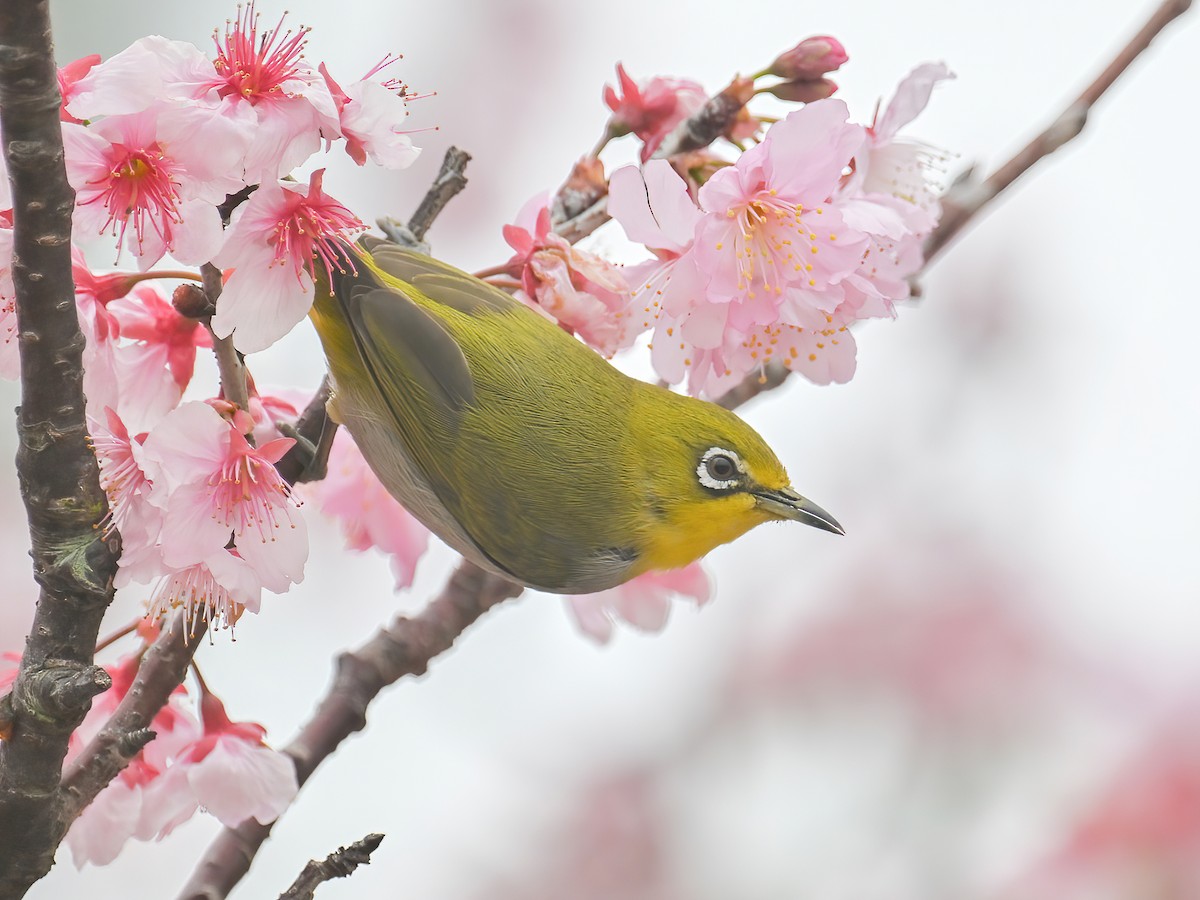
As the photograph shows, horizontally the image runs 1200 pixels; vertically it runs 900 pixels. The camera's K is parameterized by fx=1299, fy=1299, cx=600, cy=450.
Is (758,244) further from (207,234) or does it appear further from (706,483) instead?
(207,234)

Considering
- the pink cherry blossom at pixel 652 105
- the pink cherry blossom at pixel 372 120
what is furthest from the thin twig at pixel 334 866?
the pink cherry blossom at pixel 652 105

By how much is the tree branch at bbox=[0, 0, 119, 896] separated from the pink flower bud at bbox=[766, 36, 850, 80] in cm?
130

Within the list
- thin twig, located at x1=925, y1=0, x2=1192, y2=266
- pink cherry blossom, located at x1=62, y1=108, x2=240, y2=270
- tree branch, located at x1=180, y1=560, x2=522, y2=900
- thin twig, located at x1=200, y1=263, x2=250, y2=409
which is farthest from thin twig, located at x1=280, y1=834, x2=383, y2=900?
thin twig, located at x1=925, y1=0, x2=1192, y2=266

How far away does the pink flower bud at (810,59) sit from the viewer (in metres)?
2.24

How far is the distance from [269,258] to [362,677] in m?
0.95

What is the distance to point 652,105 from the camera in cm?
232

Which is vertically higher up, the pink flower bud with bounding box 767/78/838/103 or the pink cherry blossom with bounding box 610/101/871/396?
the pink flower bud with bounding box 767/78/838/103

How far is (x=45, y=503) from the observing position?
1.56 meters

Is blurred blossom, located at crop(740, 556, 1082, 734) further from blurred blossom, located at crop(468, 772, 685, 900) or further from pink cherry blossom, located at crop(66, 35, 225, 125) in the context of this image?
pink cherry blossom, located at crop(66, 35, 225, 125)

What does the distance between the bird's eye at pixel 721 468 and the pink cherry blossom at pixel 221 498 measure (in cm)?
99

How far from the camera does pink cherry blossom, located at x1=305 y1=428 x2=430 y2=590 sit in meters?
2.67

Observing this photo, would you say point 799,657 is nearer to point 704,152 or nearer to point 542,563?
point 542,563

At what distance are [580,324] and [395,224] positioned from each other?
48 centimetres

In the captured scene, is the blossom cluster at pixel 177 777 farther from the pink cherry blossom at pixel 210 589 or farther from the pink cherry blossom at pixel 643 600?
the pink cherry blossom at pixel 643 600
